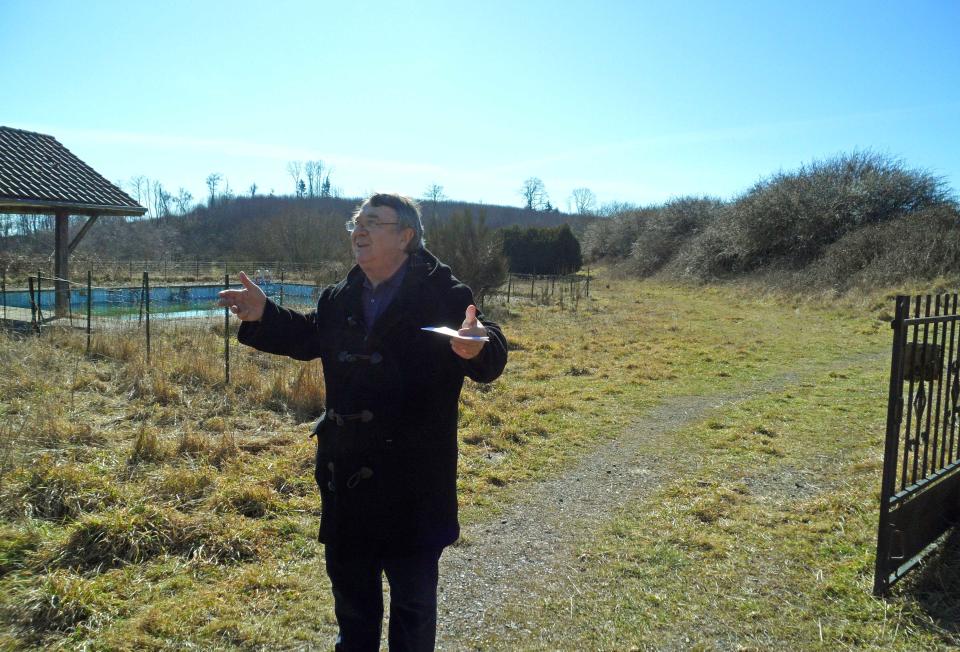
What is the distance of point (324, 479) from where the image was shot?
7.54 feet

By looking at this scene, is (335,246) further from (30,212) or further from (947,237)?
(947,237)

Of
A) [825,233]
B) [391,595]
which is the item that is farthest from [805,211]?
[391,595]

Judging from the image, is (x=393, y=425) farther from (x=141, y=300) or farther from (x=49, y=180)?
(x=49, y=180)

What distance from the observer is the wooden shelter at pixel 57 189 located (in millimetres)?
12914

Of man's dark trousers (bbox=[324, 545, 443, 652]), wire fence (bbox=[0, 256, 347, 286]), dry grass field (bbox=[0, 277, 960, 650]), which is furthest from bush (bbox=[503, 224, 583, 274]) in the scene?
man's dark trousers (bbox=[324, 545, 443, 652])

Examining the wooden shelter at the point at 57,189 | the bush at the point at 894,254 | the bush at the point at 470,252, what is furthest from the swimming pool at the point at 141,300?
the bush at the point at 894,254

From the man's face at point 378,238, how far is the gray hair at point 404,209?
17mm

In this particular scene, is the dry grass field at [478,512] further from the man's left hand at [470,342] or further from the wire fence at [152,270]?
the wire fence at [152,270]

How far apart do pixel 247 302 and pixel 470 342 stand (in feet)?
3.40

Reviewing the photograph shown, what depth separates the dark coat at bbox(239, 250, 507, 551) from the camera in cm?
216

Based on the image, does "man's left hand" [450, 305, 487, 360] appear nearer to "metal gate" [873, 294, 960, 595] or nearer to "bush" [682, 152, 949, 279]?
"metal gate" [873, 294, 960, 595]

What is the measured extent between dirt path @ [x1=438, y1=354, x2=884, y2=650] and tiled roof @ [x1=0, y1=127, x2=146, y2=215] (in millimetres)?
12478

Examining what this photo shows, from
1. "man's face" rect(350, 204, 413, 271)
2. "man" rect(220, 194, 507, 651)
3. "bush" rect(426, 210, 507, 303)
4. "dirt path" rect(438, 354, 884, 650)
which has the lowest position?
"dirt path" rect(438, 354, 884, 650)

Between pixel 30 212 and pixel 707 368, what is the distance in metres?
15.2
